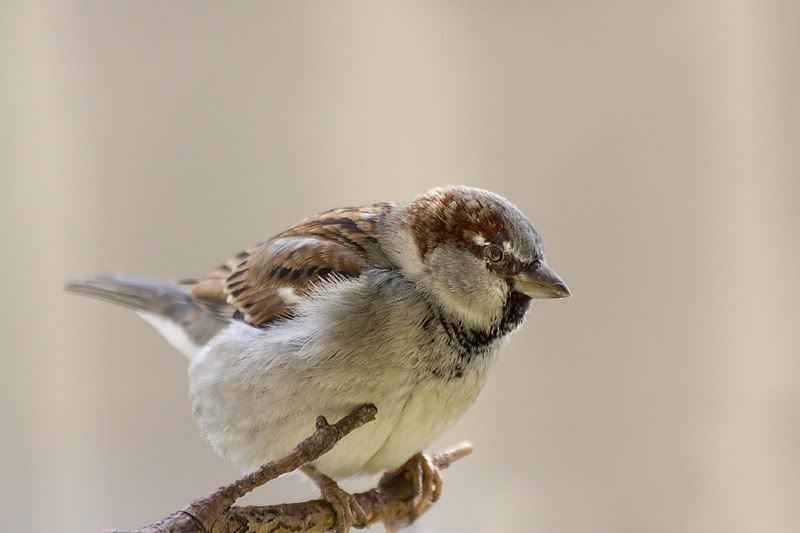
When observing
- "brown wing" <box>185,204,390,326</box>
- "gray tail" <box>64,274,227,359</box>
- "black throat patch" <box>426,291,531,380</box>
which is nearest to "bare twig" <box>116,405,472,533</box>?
"black throat patch" <box>426,291,531,380</box>

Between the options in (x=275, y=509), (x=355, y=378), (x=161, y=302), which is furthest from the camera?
(x=161, y=302)

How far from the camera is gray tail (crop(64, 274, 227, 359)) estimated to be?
1.57 meters

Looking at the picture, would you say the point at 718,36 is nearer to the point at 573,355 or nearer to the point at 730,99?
the point at 730,99

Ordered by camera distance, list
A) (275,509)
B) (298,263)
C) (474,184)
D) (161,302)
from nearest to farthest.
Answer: (275,509), (298,263), (161,302), (474,184)

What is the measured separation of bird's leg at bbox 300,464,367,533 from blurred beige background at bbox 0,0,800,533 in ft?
4.42

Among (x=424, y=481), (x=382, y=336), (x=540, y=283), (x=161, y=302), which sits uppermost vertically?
(x=540, y=283)

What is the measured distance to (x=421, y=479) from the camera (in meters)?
1.34

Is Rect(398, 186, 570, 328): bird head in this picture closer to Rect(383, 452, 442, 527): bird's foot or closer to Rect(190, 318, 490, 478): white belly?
Rect(190, 318, 490, 478): white belly

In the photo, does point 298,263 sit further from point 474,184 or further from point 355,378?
point 474,184

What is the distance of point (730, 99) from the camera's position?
251cm

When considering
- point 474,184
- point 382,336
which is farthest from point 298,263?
point 474,184

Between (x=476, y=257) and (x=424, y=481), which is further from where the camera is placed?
(x=424, y=481)

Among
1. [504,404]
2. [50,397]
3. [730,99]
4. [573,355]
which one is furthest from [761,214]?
[50,397]

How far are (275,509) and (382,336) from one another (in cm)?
27
